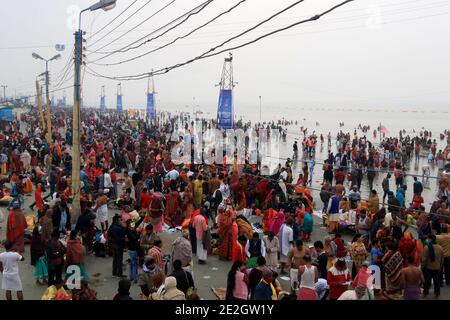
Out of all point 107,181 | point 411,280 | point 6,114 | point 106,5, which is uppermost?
point 106,5

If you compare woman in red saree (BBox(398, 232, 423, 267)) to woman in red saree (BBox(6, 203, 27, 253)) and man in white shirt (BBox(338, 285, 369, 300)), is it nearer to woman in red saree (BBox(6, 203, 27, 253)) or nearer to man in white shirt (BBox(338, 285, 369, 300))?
man in white shirt (BBox(338, 285, 369, 300))

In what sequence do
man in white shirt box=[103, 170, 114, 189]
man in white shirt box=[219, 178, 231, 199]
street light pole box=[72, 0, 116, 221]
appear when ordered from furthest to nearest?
man in white shirt box=[103, 170, 114, 189], man in white shirt box=[219, 178, 231, 199], street light pole box=[72, 0, 116, 221]

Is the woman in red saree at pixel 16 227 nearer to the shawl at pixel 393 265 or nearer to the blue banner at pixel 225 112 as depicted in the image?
the shawl at pixel 393 265

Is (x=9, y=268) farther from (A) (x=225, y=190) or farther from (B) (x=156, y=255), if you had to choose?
(A) (x=225, y=190)

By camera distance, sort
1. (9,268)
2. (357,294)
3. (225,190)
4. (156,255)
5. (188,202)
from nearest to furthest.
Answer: (357,294) < (9,268) < (156,255) < (188,202) < (225,190)

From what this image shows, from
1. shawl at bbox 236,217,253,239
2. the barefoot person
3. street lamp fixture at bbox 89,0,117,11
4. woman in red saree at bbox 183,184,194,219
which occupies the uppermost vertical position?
street lamp fixture at bbox 89,0,117,11

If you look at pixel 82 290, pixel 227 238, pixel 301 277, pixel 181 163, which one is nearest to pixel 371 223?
pixel 227 238

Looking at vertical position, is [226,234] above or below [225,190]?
below

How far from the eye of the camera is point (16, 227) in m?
9.49

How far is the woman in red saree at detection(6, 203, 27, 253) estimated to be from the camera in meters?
9.42

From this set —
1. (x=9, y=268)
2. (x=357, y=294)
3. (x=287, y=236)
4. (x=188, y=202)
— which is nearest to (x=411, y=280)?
(x=357, y=294)

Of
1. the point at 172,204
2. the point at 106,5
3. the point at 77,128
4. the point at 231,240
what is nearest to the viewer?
the point at 231,240

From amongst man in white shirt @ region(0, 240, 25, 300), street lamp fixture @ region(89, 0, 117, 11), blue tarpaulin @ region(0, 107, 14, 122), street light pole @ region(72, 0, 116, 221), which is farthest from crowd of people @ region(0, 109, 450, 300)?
blue tarpaulin @ region(0, 107, 14, 122)

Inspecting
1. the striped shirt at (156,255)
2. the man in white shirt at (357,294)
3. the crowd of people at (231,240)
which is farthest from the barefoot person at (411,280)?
the striped shirt at (156,255)
